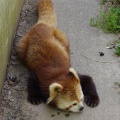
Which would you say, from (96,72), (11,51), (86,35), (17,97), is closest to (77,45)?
(86,35)

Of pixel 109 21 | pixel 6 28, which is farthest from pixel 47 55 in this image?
pixel 109 21

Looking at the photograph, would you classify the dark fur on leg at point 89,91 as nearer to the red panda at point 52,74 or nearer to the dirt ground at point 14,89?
the red panda at point 52,74

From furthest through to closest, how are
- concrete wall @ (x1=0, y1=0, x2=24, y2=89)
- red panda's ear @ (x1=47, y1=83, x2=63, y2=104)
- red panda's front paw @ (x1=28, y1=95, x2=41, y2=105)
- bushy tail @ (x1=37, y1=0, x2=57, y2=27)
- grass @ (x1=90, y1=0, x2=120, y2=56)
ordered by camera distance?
grass @ (x1=90, y1=0, x2=120, y2=56) → bushy tail @ (x1=37, y1=0, x2=57, y2=27) → red panda's front paw @ (x1=28, y1=95, x2=41, y2=105) → concrete wall @ (x1=0, y1=0, x2=24, y2=89) → red panda's ear @ (x1=47, y1=83, x2=63, y2=104)

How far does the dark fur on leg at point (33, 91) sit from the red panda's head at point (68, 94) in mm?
163

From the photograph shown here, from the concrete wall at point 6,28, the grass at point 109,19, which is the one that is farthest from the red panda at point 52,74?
the grass at point 109,19

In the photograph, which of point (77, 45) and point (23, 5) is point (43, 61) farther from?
point (23, 5)

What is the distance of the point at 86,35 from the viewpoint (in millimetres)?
4316

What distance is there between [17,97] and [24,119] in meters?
0.30

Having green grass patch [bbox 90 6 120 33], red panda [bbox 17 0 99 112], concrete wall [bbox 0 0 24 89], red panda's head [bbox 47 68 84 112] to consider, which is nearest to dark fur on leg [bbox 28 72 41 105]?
red panda [bbox 17 0 99 112]

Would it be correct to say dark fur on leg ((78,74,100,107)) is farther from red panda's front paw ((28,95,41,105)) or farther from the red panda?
red panda's front paw ((28,95,41,105))

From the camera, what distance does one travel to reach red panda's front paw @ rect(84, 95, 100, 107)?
11.0 ft

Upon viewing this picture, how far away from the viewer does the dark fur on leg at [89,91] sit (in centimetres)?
336

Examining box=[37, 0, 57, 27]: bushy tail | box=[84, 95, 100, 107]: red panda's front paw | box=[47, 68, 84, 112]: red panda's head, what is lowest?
box=[84, 95, 100, 107]: red panda's front paw

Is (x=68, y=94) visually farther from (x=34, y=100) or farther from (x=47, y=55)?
(x=47, y=55)
